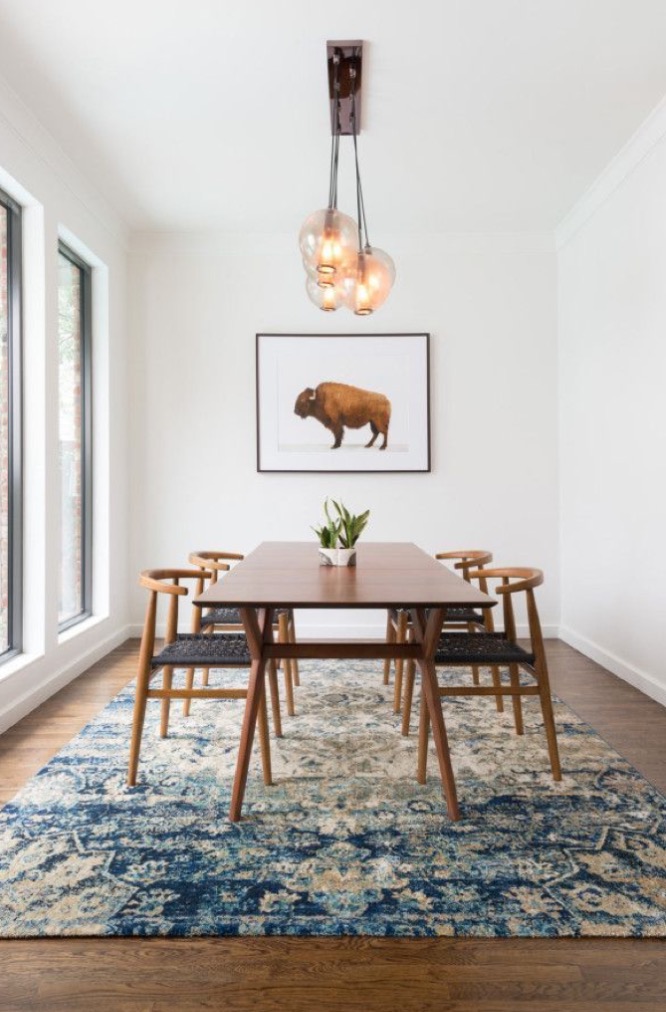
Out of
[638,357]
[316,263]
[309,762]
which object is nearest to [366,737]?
[309,762]

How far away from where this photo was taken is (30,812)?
7.45 ft

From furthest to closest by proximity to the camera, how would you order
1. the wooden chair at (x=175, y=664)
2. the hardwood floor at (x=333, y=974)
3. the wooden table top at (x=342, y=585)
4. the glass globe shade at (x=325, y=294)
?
1. the glass globe shade at (x=325, y=294)
2. the wooden chair at (x=175, y=664)
3. the wooden table top at (x=342, y=585)
4. the hardwood floor at (x=333, y=974)

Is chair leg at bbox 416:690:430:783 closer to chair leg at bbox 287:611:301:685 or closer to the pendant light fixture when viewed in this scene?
chair leg at bbox 287:611:301:685

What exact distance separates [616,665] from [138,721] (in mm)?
Answer: 2819

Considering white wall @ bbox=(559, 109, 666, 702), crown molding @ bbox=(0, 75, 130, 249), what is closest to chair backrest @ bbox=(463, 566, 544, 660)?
white wall @ bbox=(559, 109, 666, 702)

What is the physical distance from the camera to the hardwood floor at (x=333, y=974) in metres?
1.45

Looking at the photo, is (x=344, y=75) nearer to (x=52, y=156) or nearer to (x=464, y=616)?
(x=52, y=156)

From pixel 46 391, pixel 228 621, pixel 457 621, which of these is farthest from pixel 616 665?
pixel 46 391

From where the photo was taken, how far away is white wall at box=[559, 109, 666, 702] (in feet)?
11.6

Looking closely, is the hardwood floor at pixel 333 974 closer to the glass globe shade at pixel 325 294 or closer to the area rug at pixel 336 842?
the area rug at pixel 336 842

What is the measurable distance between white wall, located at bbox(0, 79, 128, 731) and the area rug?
799 millimetres

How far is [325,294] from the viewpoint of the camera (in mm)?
3035

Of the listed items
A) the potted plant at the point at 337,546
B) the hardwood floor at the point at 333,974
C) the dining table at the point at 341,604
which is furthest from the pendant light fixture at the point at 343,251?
the hardwood floor at the point at 333,974

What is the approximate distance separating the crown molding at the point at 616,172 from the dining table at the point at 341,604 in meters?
2.52
